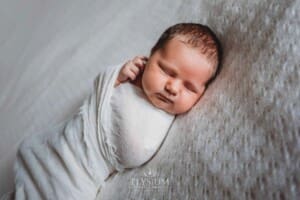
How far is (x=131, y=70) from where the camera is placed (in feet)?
2.56

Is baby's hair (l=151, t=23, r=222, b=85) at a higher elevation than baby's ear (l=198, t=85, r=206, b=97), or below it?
higher

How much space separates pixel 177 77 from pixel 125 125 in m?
0.14

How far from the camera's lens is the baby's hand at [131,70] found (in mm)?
779

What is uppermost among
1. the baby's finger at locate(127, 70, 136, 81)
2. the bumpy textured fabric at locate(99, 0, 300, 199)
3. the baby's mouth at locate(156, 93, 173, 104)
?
the baby's finger at locate(127, 70, 136, 81)

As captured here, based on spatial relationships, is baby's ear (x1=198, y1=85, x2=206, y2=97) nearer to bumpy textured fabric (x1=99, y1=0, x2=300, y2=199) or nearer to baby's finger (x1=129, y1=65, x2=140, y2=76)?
bumpy textured fabric (x1=99, y1=0, x2=300, y2=199)

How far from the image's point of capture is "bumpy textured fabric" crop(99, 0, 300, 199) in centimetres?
46

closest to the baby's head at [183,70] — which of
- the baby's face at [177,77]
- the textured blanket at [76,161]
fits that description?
the baby's face at [177,77]

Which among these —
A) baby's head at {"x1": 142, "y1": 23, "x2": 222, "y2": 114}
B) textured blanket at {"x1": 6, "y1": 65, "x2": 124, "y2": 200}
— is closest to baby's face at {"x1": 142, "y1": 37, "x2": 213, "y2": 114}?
baby's head at {"x1": 142, "y1": 23, "x2": 222, "y2": 114}

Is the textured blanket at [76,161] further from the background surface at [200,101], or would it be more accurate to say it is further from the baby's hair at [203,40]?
the baby's hair at [203,40]

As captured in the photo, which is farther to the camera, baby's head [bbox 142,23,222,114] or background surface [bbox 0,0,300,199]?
baby's head [bbox 142,23,222,114]

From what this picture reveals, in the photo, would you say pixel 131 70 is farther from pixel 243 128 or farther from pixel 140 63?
pixel 243 128

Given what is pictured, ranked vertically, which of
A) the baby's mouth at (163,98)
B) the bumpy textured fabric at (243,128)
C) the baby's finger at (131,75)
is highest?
the baby's finger at (131,75)

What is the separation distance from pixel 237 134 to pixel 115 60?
555 mm

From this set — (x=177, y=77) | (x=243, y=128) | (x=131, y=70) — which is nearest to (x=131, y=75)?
(x=131, y=70)
